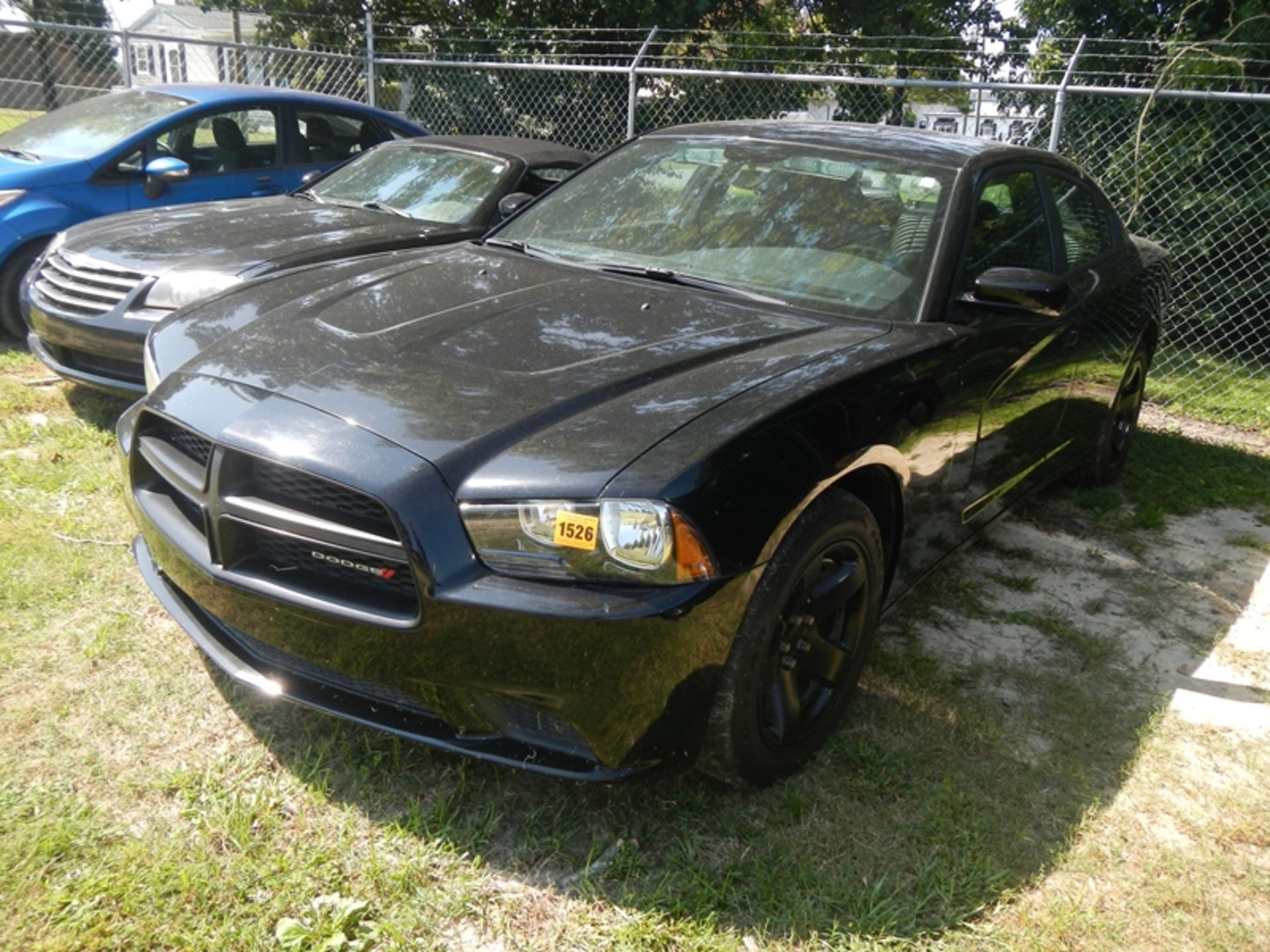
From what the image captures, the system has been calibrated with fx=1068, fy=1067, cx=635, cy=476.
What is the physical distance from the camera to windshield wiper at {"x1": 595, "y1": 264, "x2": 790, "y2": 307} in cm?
329

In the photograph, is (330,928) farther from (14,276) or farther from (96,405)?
(14,276)

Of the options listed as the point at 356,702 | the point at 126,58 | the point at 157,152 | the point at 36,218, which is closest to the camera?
the point at 356,702

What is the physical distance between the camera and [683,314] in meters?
3.10

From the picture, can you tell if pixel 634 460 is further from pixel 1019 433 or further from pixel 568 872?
pixel 1019 433

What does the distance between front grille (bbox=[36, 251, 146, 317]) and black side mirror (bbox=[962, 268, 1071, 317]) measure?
3542mm

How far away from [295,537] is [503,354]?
2.39 ft

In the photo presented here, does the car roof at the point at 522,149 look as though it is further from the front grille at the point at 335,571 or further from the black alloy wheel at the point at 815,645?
the front grille at the point at 335,571

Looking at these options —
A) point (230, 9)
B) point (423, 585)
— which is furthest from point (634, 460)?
point (230, 9)

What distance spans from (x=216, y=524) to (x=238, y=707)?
0.70 meters

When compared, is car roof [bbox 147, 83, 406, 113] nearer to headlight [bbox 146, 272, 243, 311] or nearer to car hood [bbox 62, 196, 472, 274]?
car hood [bbox 62, 196, 472, 274]

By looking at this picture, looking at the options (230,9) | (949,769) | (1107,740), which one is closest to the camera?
(949,769)

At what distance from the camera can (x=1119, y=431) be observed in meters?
5.31

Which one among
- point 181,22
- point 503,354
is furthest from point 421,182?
point 181,22

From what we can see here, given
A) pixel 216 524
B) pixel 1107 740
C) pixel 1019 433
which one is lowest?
pixel 1107 740
